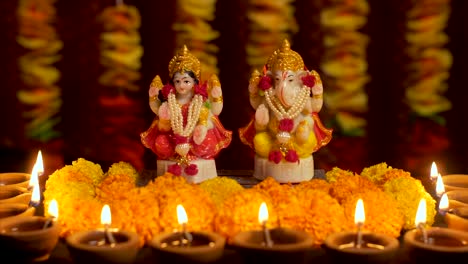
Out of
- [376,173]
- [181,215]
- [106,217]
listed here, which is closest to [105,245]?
[106,217]

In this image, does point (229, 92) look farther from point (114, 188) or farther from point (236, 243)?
point (236, 243)

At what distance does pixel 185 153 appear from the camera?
1.83 m

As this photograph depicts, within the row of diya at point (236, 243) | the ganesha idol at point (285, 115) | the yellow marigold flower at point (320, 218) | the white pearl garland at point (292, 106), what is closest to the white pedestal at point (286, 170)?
the ganesha idol at point (285, 115)

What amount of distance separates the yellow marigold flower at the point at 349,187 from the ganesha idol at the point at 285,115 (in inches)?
8.7

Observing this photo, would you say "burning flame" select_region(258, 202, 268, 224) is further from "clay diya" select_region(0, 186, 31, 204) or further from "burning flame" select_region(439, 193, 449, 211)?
"clay diya" select_region(0, 186, 31, 204)

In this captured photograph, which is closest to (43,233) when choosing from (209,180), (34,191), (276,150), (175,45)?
(34,191)

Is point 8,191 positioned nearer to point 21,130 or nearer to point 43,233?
point 43,233

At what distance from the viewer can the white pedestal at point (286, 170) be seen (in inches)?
73.4

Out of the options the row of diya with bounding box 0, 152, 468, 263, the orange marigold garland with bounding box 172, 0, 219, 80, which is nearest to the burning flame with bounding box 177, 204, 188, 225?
the row of diya with bounding box 0, 152, 468, 263

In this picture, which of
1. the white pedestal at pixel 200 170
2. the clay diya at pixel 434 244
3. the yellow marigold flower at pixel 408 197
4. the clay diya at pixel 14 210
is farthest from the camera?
the white pedestal at pixel 200 170

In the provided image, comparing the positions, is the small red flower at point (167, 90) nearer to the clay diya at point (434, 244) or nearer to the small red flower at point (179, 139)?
the small red flower at point (179, 139)

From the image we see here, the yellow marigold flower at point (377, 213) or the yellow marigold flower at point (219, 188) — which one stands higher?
the yellow marigold flower at point (219, 188)

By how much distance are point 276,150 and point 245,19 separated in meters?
0.69

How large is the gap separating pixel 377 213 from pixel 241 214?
1.04 feet
